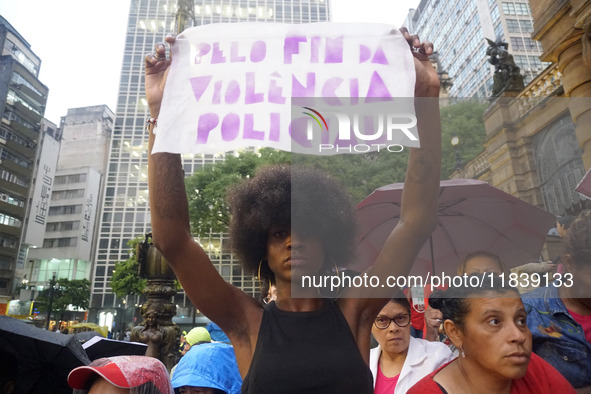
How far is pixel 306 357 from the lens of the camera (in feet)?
5.69

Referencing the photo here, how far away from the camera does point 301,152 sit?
2.02 m

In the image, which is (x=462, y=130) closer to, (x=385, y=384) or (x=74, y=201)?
(x=385, y=384)

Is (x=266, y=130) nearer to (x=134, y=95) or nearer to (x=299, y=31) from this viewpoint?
(x=299, y=31)

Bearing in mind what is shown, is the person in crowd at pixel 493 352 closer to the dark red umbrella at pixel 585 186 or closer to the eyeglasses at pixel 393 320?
the dark red umbrella at pixel 585 186

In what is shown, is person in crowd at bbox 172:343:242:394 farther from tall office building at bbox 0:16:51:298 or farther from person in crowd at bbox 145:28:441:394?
tall office building at bbox 0:16:51:298

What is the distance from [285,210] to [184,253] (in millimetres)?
699

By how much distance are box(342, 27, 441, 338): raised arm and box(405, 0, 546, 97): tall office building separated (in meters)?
47.0

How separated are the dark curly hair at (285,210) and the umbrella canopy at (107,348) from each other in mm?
2254

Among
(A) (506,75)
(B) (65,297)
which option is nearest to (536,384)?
(A) (506,75)

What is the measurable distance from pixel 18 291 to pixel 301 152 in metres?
61.5

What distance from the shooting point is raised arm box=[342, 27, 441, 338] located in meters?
1.95

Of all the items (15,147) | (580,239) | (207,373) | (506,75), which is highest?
(15,147)

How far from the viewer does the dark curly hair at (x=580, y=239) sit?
2383 mm

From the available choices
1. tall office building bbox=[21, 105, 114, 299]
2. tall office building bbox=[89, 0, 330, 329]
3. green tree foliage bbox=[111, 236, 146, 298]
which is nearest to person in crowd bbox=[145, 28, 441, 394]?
green tree foliage bbox=[111, 236, 146, 298]
